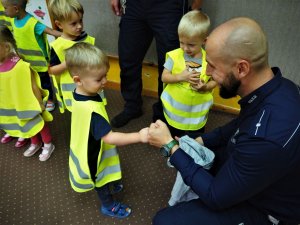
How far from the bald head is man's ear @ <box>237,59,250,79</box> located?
2 cm

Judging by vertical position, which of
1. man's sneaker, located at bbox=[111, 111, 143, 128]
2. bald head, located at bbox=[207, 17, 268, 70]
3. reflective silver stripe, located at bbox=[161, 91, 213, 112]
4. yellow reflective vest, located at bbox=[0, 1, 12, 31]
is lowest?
man's sneaker, located at bbox=[111, 111, 143, 128]

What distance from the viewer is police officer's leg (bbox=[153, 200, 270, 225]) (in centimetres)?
136

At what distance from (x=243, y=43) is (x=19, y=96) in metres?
1.70

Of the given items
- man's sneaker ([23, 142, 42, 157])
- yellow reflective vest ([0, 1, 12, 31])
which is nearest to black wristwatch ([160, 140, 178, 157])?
man's sneaker ([23, 142, 42, 157])

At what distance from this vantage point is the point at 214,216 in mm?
1365

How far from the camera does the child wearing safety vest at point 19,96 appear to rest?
6.74 feet

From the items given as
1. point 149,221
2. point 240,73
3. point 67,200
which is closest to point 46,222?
point 67,200

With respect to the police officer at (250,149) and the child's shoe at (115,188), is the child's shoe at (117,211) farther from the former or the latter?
the police officer at (250,149)

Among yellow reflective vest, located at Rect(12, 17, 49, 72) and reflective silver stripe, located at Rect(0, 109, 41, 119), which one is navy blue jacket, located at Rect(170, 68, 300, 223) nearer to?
reflective silver stripe, located at Rect(0, 109, 41, 119)

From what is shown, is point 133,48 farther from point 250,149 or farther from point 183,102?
point 250,149

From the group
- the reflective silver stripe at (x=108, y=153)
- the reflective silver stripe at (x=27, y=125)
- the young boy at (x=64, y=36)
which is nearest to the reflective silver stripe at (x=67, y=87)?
the young boy at (x=64, y=36)

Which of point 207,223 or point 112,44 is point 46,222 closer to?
point 207,223

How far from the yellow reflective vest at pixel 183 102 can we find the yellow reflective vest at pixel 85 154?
0.60m

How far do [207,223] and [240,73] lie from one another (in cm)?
73
